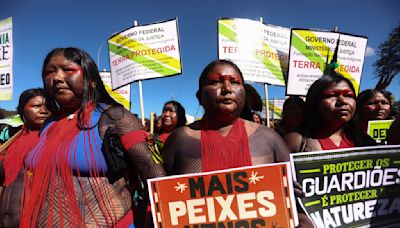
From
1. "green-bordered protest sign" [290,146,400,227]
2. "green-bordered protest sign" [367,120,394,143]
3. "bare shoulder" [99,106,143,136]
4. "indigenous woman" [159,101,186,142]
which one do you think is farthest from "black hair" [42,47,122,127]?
"indigenous woman" [159,101,186,142]

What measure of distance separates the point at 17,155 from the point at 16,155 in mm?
11

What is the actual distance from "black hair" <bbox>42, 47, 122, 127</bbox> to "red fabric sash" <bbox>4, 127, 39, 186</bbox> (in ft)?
1.65

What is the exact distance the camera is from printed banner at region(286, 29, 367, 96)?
4626 mm

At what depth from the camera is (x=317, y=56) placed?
4789mm

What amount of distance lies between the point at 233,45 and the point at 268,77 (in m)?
0.81

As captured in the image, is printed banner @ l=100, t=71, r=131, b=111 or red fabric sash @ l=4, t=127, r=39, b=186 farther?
printed banner @ l=100, t=71, r=131, b=111

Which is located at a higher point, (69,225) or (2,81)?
(2,81)

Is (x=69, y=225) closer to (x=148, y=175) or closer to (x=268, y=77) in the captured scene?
(x=148, y=175)

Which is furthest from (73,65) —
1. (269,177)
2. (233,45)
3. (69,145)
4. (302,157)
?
(233,45)

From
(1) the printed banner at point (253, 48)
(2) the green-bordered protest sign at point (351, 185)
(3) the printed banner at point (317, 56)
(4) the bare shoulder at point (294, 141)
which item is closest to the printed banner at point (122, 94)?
(1) the printed banner at point (253, 48)

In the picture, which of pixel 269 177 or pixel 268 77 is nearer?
pixel 269 177

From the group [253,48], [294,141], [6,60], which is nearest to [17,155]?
[294,141]

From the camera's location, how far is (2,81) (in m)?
4.67

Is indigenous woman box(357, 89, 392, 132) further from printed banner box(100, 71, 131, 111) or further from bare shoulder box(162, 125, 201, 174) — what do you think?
printed banner box(100, 71, 131, 111)
